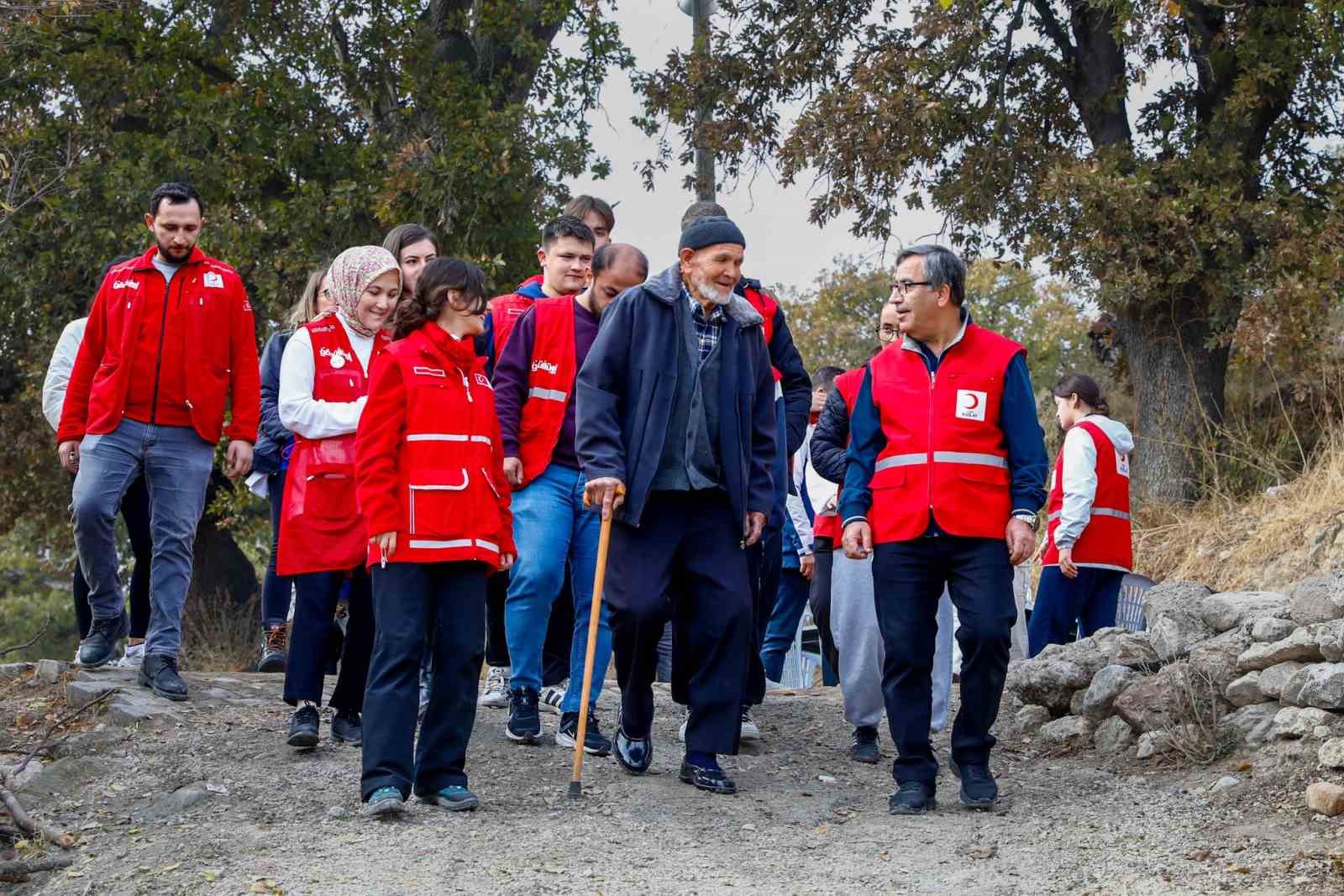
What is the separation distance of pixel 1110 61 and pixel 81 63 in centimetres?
963

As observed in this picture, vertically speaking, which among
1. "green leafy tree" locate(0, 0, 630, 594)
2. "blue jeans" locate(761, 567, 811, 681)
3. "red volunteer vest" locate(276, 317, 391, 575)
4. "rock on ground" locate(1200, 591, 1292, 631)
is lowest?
"blue jeans" locate(761, 567, 811, 681)

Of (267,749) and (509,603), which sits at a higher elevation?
(509,603)

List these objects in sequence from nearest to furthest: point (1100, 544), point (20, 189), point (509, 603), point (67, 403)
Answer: point (509, 603) → point (67, 403) → point (1100, 544) → point (20, 189)

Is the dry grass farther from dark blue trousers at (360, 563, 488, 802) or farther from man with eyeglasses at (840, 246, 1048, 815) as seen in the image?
dark blue trousers at (360, 563, 488, 802)

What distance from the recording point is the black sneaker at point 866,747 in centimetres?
651

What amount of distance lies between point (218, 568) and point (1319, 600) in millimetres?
12884

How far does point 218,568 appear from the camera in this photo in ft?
55.1

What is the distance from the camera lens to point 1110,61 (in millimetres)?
14617

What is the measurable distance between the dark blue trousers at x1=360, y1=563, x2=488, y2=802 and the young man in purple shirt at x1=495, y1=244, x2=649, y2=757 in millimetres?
755

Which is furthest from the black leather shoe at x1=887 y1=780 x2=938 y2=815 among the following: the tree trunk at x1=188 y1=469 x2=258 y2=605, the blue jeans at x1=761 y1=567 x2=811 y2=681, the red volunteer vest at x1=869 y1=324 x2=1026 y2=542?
the tree trunk at x1=188 y1=469 x2=258 y2=605

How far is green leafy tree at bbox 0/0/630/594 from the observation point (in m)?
14.1

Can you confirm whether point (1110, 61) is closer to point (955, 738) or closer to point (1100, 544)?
point (1100, 544)

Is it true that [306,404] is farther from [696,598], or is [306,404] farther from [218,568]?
[218,568]

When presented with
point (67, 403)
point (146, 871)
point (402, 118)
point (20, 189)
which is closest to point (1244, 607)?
point (146, 871)
